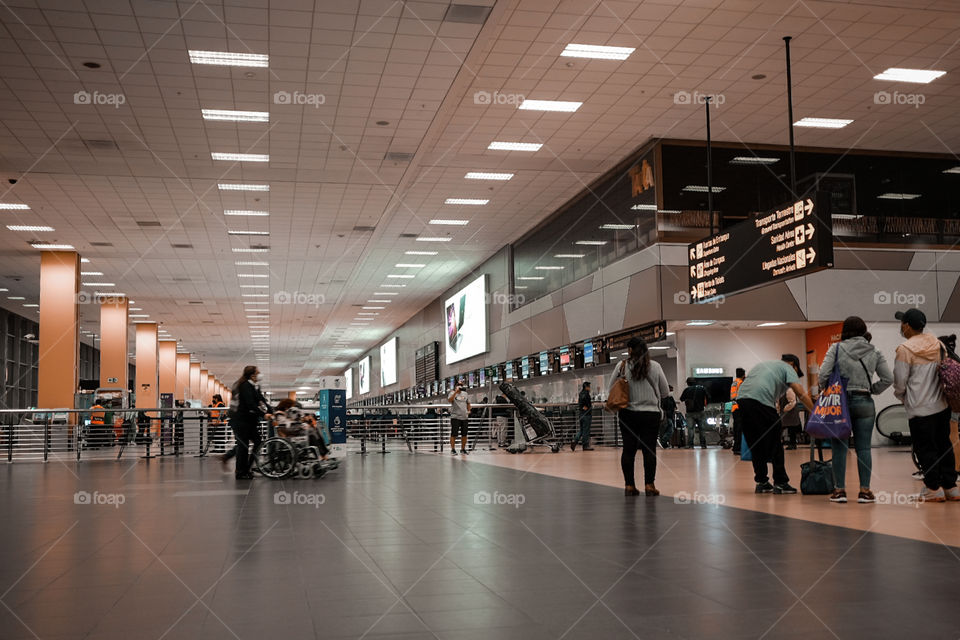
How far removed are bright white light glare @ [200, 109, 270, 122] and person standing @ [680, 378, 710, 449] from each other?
374 inches

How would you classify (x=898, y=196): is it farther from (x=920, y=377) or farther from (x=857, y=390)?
(x=857, y=390)

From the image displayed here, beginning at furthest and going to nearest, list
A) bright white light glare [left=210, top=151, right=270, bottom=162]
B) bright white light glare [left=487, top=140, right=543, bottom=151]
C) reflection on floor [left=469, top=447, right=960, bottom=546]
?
bright white light glare [left=487, top=140, right=543, bottom=151]
bright white light glare [left=210, top=151, right=270, bottom=162]
reflection on floor [left=469, top=447, right=960, bottom=546]

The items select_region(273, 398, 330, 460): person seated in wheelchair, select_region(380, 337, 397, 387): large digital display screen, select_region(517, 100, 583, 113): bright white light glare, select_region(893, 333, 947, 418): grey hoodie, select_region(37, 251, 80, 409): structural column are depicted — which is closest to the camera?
select_region(893, 333, 947, 418): grey hoodie

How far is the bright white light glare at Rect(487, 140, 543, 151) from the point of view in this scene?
648 inches

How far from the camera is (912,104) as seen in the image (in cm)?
1488

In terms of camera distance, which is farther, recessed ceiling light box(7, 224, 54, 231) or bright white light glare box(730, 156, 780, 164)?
recessed ceiling light box(7, 224, 54, 231)

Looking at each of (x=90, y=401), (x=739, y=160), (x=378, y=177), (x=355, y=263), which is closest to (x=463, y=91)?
(x=378, y=177)

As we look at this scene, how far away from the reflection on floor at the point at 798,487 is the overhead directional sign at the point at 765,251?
2588mm

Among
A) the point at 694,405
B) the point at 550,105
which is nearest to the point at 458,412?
the point at 694,405

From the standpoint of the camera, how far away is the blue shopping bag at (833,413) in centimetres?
705

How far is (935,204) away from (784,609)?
56.4ft

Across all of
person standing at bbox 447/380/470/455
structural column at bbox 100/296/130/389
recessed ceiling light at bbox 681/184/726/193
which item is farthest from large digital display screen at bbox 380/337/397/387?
recessed ceiling light at bbox 681/184/726/193

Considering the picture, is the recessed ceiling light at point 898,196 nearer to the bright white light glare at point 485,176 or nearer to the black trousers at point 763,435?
the bright white light glare at point 485,176

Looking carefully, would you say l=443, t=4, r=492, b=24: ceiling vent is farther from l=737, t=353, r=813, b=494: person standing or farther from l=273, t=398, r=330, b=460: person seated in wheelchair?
l=737, t=353, r=813, b=494: person standing
